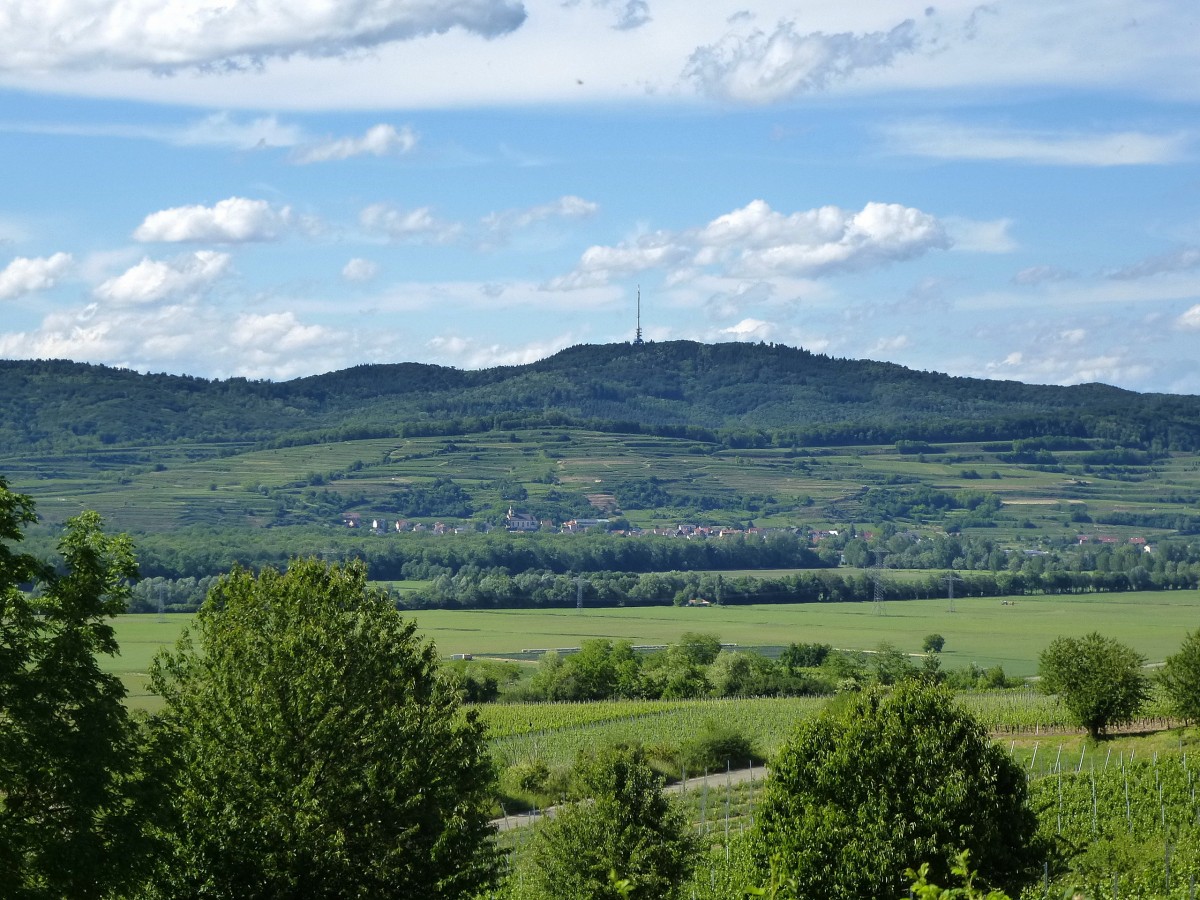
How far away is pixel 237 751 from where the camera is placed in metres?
25.5

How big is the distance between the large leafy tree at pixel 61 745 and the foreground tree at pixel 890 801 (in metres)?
12.9

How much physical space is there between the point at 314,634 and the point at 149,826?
5.41 metres

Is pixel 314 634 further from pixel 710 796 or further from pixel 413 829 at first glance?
pixel 710 796

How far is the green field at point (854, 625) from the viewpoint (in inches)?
4875

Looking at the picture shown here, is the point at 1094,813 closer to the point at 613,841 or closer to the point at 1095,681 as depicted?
the point at 613,841

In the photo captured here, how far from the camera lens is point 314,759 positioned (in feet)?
85.6

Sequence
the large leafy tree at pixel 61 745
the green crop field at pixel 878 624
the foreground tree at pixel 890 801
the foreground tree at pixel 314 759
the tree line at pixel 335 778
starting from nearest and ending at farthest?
1. the large leafy tree at pixel 61 745
2. the tree line at pixel 335 778
3. the foreground tree at pixel 314 759
4. the foreground tree at pixel 890 801
5. the green crop field at pixel 878 624

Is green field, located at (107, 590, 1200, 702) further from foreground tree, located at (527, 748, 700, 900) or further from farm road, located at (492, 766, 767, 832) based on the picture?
foreground tree, located at (527, 748, 700, 900)

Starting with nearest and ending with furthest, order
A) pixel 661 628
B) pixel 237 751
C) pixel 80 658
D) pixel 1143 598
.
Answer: pixel 80 658 → pixel 237 751 → pixel 661 628 → pixel 1143 598

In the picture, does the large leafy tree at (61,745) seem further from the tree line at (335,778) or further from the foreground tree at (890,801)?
the foreground tree at (890,801)

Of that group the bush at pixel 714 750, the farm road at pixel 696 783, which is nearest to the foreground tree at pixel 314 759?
the farm road at pixel 696 783

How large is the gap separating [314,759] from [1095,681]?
160 ft

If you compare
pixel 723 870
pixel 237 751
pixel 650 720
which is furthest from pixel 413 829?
pixel 650 720

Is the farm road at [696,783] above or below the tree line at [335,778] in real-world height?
below
